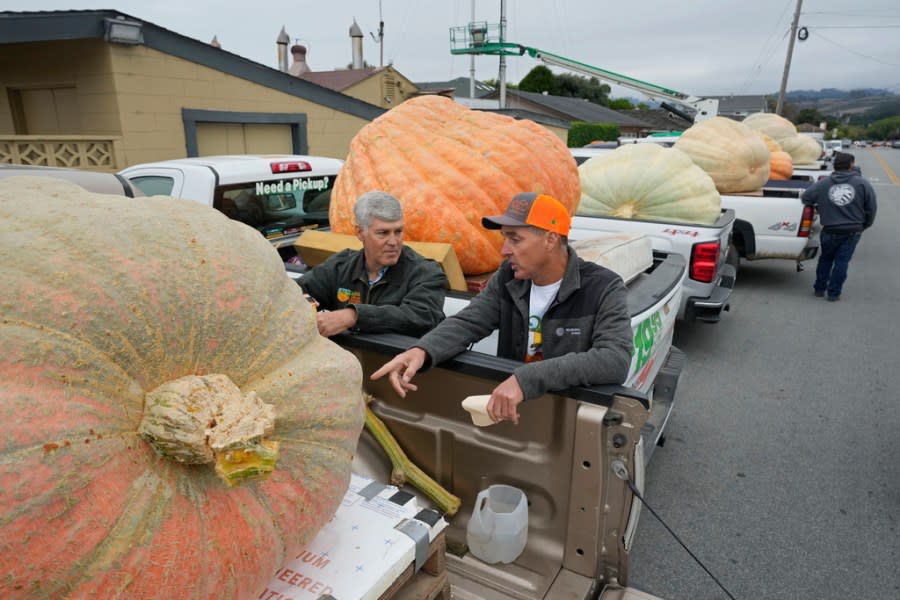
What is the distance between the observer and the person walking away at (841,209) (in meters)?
8.29

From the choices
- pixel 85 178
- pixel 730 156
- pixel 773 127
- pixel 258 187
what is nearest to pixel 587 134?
pixel 773 127

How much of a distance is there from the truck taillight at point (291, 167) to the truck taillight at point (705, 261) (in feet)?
12.3

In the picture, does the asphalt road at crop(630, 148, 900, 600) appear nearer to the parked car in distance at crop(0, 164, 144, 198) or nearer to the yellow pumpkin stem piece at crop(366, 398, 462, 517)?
the yellow pumpkin stem piece at crop(366, 398, 462, 517)

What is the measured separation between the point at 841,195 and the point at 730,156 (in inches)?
66.6

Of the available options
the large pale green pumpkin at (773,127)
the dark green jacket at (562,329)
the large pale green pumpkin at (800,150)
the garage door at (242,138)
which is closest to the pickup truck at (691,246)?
the dark green jacket at (562,329)

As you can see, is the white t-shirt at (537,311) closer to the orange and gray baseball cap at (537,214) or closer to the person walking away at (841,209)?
the orange and gray baseball cap at (537,214)

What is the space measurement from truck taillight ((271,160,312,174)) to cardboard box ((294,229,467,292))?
5.08 ft

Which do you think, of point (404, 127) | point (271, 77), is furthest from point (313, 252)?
point (271, 77)

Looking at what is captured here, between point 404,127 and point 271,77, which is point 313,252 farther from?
point 271,77

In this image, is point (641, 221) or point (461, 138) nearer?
point (461, 138)

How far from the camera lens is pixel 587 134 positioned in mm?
36188

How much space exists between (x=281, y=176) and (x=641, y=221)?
3.46 meters

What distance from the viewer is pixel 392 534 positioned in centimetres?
186

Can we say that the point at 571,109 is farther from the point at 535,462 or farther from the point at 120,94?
the point at 535,462
